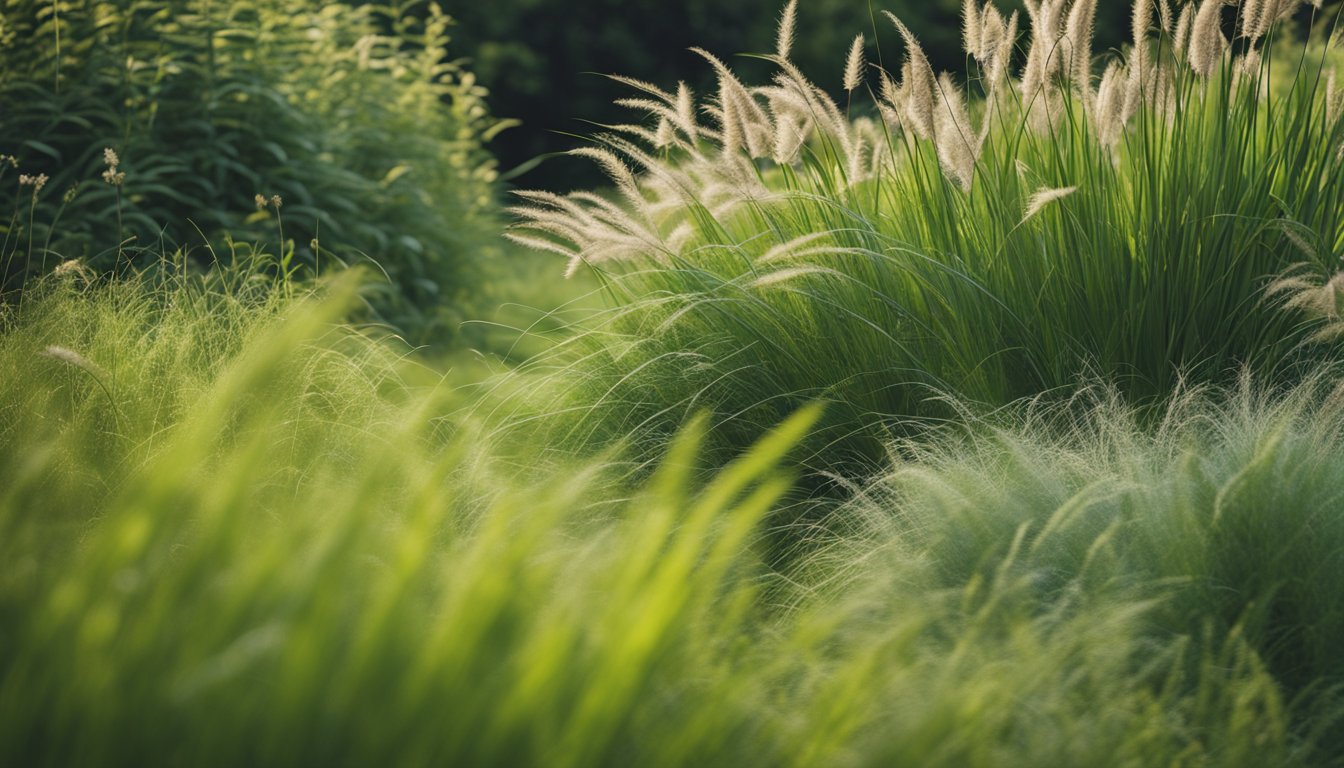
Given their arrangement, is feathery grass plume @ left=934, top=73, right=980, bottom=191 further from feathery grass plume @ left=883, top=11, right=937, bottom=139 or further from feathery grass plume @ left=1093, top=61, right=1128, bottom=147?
feathery grass plume @ left=1093, top=61, right=1128, bottom=147

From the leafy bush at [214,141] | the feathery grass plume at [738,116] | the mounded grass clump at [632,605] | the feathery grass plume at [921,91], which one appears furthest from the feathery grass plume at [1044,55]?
the leafy bush at [214,141]

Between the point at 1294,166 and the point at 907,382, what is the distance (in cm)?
127

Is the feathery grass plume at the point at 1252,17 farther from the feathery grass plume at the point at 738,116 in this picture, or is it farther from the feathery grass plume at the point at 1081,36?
the feathery grass plume at the point at 738,116

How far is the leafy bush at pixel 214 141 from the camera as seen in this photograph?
5.14 m

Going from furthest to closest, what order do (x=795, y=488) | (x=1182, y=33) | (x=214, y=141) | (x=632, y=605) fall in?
(x=214, y=141)
(x=1182, y=33)
(x=795, y=488)
(x=632, y=605)

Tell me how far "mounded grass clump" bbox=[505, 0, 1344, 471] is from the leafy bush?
221 centimetres

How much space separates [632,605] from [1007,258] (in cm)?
199

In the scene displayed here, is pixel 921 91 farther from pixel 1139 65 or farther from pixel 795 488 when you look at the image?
pixel 795 488

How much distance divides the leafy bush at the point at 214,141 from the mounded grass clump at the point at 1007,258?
2.21 m

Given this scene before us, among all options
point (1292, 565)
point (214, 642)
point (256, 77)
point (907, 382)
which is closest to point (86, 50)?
point (256, 77)

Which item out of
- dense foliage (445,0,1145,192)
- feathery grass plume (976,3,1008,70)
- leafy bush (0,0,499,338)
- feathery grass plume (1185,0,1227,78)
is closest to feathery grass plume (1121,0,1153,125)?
feathery grass plume (1185,0,1227,78)

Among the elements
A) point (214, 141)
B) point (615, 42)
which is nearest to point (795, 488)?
point (214, 141)

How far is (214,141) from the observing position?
213 inches

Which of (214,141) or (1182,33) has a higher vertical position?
(1182,33)
